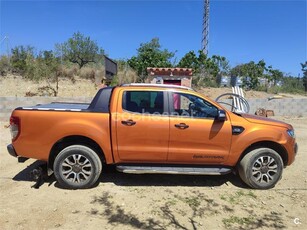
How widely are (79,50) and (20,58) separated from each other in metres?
6.18

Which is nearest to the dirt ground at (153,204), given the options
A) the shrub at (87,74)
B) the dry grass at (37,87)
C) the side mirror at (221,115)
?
the side mirror at (221,115)

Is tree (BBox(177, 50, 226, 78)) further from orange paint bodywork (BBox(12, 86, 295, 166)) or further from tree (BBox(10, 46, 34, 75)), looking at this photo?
→ orange paint bodywork (BBox(12, 86, 295, 166))

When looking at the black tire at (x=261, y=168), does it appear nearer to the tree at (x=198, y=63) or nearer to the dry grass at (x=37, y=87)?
the dry grass at (x=37, y=87)

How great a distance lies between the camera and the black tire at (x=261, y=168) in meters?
5.16

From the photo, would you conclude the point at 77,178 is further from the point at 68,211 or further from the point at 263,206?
the point at 263,206

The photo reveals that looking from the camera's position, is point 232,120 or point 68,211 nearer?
point 68,211

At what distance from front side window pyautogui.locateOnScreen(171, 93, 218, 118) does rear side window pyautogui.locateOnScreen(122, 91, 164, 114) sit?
25 cm

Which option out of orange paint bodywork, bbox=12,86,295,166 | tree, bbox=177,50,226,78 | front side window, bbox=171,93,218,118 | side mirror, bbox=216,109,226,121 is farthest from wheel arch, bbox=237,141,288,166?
tree, bbox=177,50,226,78

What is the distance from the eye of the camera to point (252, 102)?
1512cm

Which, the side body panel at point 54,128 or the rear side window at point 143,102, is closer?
the side body panel at point 54,128

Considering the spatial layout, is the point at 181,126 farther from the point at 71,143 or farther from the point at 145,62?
the point at 145,62

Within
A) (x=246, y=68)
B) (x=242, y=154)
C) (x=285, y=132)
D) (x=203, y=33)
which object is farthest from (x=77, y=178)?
(x=203, y=33)

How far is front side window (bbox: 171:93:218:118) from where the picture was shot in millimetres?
5152

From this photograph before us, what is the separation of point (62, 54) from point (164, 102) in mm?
22942
